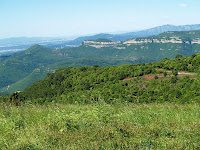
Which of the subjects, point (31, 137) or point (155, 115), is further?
point (155, 115)

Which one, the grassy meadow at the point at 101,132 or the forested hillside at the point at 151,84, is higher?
the grassy meadow at the point at 101,132

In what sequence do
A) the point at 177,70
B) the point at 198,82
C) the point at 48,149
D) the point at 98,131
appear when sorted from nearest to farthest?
the point at 48,149 → the point at 98,131 → the point at 198,82 → the point at 177,70

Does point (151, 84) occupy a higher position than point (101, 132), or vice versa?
point (101, 132)

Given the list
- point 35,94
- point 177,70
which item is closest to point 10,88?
point 35,94

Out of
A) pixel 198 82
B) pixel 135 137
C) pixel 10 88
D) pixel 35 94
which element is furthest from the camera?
pixel 10 88

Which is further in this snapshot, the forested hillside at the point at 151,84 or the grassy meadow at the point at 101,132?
the forested hillside at the point at 151,84

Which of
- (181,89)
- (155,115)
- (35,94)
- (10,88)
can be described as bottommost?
(10,88)

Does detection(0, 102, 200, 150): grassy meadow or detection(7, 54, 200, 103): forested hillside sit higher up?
detection(0, 102, 200, 150): grassy meadow

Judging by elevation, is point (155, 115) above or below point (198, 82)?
above

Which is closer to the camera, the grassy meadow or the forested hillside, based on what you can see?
the grassy meadow

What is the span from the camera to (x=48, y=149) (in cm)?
348

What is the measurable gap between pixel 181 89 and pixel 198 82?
1623mm

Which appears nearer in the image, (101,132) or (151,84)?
(101,132)

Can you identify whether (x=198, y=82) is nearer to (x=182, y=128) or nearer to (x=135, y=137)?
(x=182, y=128)
